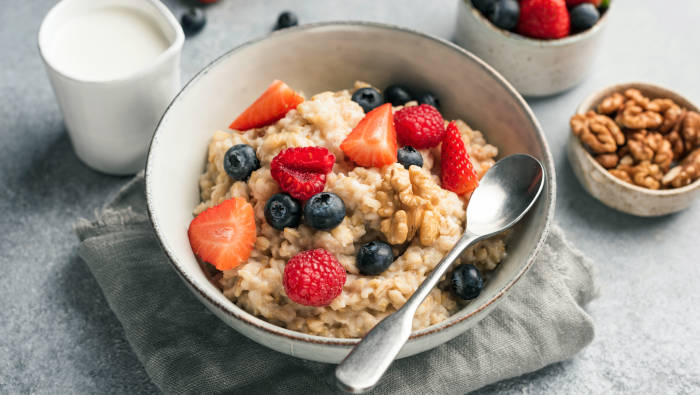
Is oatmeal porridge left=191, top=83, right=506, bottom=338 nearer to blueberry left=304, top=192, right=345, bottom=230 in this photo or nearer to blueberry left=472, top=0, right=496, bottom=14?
blueberry left=304, top=192, right=345, bottom=230

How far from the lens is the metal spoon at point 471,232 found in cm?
151

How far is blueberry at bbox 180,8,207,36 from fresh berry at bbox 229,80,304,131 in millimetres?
1015

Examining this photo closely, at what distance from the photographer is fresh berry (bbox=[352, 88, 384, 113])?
2.25 m

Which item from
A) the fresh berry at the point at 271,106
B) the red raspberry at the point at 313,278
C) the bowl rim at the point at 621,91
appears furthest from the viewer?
the bowl rim at the point at 621,91

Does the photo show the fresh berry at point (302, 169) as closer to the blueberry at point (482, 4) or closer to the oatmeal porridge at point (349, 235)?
the oatmeal porridge at point (349, 235)

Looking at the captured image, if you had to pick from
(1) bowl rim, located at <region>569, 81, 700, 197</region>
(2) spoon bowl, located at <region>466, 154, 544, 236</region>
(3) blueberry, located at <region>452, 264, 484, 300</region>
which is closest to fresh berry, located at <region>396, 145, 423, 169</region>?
(2) spoon bowl, located at <region>466, 154, 544, 236</region>

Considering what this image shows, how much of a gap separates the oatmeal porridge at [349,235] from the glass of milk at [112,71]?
0.55 meters

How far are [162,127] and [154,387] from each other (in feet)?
2.70

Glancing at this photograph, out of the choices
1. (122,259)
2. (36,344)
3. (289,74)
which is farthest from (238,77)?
(36,344)

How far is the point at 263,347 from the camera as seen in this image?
2.08m

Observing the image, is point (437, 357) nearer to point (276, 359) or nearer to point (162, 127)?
point (276, 359)

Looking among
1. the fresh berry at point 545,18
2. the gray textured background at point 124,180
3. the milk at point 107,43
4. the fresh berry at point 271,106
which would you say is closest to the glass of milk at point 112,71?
the milk at point 107,43

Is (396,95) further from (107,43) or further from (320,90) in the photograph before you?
(107,43)

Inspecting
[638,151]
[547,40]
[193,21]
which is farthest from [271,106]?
[638,151]
